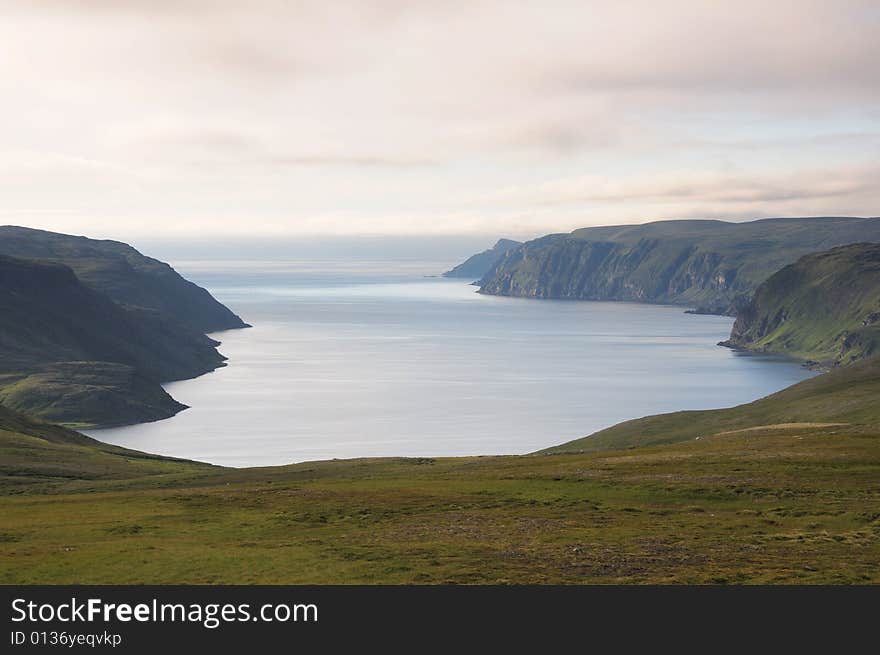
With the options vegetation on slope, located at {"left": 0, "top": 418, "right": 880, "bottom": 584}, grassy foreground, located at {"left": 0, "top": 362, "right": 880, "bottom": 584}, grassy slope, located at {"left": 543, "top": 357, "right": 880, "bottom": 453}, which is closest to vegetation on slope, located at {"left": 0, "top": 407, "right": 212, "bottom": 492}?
grassy foreground, located at {"left": 0, "top": 362, "right": 880, "bottom": 584}

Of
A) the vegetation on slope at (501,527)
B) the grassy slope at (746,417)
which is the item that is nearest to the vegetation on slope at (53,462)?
the vegetation on slope at (501,527)

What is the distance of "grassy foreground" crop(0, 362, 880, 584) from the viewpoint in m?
45.8

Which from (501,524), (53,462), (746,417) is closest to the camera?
(501,524)

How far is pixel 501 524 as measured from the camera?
58.4 m

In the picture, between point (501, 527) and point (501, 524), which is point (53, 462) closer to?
point (501, 524)

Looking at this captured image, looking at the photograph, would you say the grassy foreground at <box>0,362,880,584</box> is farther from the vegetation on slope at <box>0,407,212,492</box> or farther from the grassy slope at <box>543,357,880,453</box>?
the grassy slope at <box>543,357,880,453</box>

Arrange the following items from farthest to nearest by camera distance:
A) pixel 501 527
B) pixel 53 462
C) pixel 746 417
Answer: pixel 746 417 < pixel 53 462 < pixel 501 527

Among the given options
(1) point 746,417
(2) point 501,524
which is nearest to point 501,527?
(2) point 501,524

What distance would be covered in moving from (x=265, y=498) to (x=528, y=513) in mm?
19697

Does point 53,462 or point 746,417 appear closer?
point 53,462

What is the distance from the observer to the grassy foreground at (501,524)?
45.8 metres

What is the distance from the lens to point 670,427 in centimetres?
17812

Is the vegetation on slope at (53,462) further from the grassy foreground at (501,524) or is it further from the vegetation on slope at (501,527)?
the vegetation on slope at (501,527)
